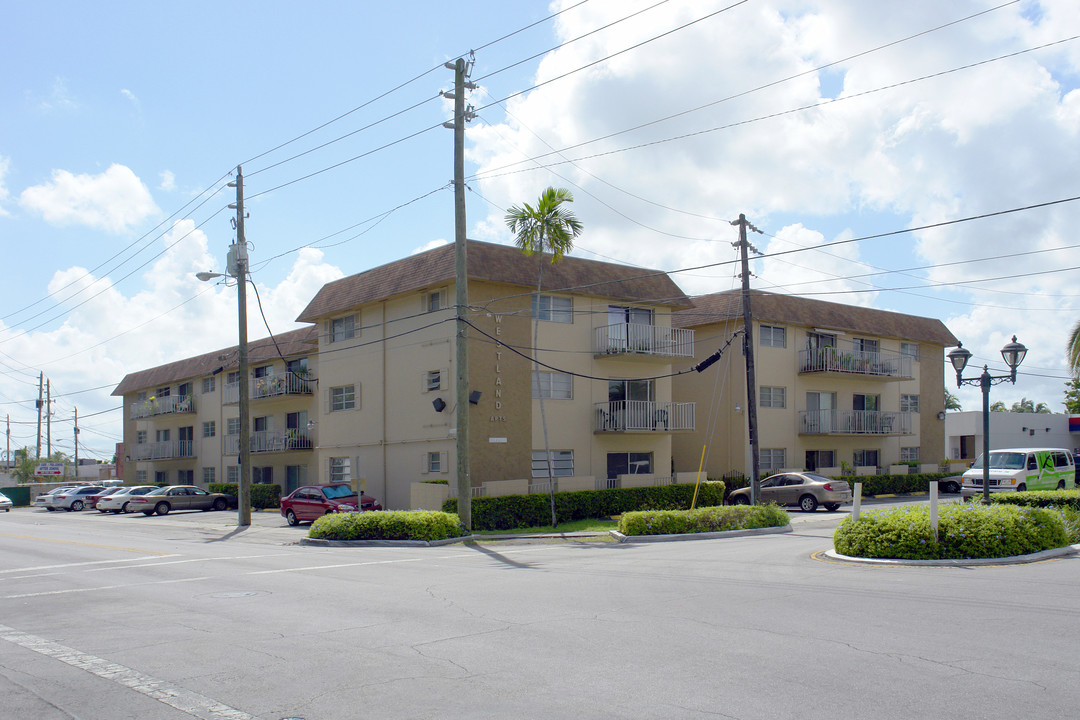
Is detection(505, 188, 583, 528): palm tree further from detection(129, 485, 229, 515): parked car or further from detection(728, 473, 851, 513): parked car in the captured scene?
detection(129, 485, 229, 515): parked car

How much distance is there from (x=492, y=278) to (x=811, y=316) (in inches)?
688

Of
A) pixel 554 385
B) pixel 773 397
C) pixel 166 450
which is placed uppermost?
pixel 554 385

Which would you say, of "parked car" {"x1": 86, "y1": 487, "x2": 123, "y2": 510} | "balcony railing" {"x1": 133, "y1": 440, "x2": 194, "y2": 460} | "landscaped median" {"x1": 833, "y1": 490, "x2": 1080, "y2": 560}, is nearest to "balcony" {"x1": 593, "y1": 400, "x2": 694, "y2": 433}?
"landscaped median" {"x1": 833, "y1": 490, "x2": 1080, "y2": 560}

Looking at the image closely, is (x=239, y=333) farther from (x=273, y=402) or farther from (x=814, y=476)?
(x=814, y=476)

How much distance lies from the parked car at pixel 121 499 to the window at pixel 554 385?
23145 millimetres

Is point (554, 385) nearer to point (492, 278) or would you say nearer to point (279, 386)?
point (492, 278)

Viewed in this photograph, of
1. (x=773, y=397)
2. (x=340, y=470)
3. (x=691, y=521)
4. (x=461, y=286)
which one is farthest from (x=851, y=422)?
(x=461, y=286)

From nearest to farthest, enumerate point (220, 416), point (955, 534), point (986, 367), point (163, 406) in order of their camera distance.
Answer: point (955, 534) → point (986, 367) → point (220, 416) → point (163, 406)

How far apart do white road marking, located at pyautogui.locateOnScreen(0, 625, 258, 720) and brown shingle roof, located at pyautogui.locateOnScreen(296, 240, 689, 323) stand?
19291 millimetres

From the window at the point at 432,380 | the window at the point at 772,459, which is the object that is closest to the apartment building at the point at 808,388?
the window at the point at 772,459

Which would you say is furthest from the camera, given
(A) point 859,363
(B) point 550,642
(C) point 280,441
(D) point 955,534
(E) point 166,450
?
(E) point 166,450

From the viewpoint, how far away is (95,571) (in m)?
15.9

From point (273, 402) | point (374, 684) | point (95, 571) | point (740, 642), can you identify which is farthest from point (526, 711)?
point (273, 402)

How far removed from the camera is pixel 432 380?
95.8ft
